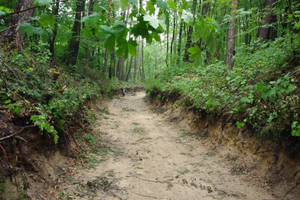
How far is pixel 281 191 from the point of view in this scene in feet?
12.0

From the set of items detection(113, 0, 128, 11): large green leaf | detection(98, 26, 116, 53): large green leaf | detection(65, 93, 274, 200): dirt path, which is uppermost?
detection(113, 0, 128, 11): large green leaf

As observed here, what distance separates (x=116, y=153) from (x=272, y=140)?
4.17m

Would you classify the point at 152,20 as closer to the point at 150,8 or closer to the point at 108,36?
the point at 150,8

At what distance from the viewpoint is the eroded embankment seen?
12.1ft

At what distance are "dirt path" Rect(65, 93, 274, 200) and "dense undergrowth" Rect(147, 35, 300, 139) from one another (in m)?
1.28

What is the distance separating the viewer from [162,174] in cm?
460

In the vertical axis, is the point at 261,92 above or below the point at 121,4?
below

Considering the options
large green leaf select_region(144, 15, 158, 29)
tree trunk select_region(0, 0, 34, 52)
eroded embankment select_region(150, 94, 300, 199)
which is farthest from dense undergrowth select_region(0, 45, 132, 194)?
eroded embankment select_region(150, 94, 300, 199)

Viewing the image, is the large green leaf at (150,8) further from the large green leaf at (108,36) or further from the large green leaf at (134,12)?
the large green leaf at (108,36)

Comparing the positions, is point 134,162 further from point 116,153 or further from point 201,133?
point 201,133

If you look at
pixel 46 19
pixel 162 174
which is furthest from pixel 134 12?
pixel 162 174

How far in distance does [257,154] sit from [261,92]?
1.59m

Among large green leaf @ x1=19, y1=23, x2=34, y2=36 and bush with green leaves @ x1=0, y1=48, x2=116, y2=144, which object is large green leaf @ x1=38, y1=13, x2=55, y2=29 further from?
bush with green leaves @ x1=0, y1=48, x2=116, y2=144

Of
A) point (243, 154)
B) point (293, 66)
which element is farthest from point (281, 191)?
point (293, 66)
